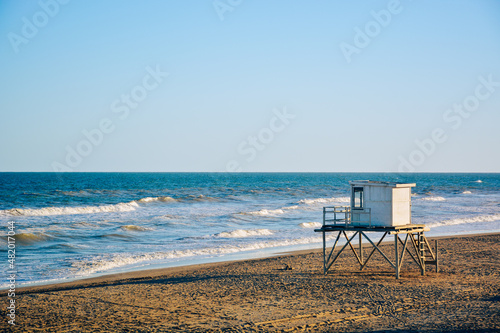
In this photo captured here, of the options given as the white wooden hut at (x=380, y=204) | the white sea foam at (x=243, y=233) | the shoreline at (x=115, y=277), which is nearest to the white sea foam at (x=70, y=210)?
the white sea foam at (x=243, y=233)

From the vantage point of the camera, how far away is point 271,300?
1458 centimetres

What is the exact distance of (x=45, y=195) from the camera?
211 ft

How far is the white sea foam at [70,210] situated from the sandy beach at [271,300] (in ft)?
99.4

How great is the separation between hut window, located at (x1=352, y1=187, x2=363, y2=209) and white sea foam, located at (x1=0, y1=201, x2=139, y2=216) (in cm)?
3678

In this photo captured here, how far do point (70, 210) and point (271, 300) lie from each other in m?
39.6

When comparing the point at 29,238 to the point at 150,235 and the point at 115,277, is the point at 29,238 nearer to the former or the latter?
the point at 150,235

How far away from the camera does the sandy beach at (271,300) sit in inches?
478

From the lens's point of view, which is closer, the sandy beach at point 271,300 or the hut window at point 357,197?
the sandy beach at point 271,300

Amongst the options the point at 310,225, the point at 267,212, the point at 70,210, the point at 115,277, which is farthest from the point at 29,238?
the point at 267,212

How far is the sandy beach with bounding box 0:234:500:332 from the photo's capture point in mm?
12133

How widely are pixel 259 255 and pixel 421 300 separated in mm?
11678

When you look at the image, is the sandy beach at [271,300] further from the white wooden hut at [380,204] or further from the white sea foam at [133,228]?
the white sea foam at [133,228]

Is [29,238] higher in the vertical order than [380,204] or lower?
lower

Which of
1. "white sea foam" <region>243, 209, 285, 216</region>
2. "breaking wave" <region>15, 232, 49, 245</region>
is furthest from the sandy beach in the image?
"white sea foam" <region>243, 209, 285, 216</region>
